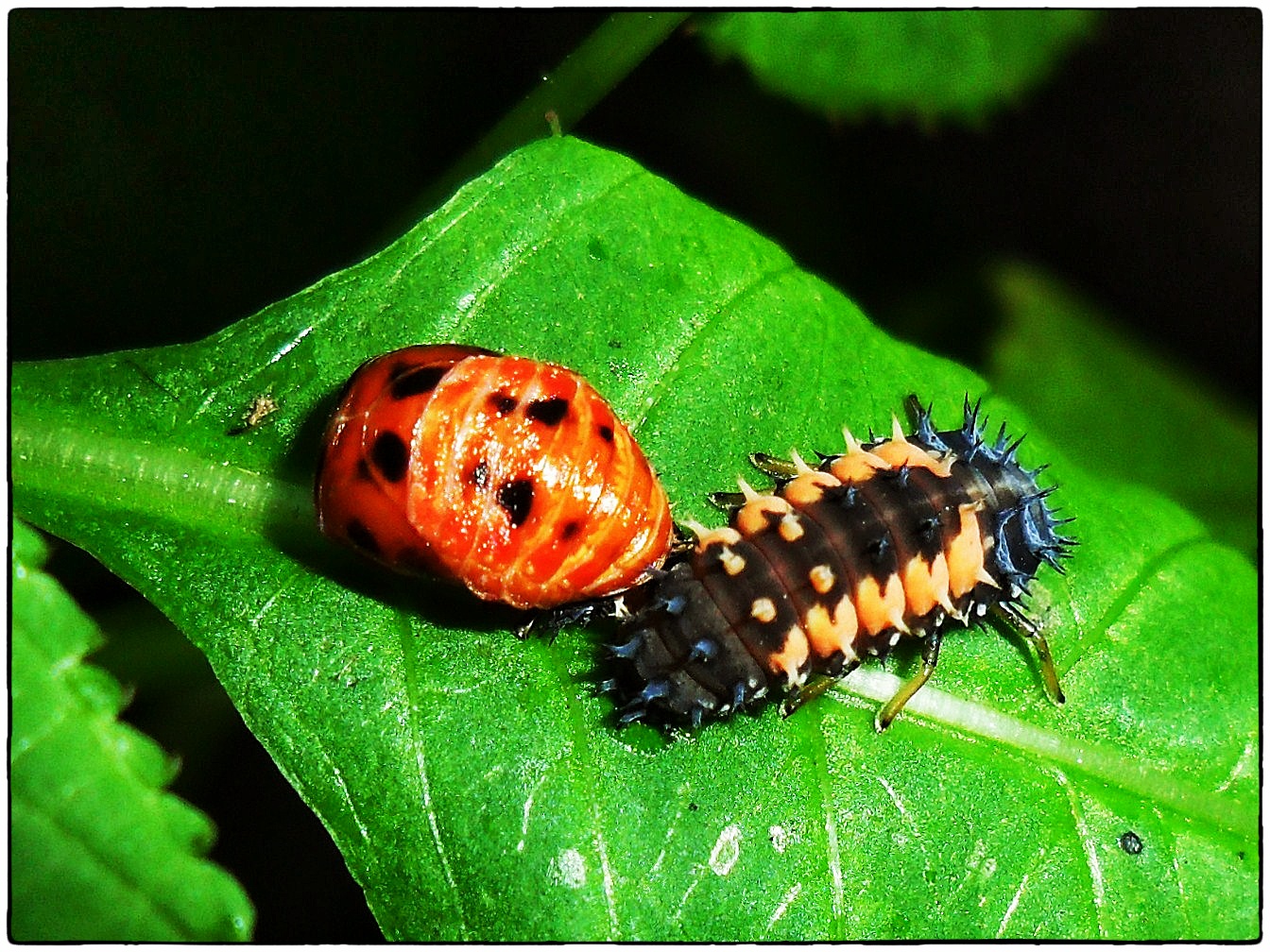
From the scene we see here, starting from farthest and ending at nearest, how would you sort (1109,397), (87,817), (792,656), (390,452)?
(1109,397) < (792,656) < (390,452) < (87,817)

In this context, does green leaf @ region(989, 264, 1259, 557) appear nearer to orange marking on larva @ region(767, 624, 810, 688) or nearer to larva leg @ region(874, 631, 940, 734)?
larva leg @ region(874, 631, 940, 734)

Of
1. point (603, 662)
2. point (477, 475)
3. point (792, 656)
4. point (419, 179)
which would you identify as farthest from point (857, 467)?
point (419, 179)

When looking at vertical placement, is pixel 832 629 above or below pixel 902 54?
below

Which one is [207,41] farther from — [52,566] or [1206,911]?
[1206,911]

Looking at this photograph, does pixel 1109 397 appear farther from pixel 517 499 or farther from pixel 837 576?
pixel 517 499

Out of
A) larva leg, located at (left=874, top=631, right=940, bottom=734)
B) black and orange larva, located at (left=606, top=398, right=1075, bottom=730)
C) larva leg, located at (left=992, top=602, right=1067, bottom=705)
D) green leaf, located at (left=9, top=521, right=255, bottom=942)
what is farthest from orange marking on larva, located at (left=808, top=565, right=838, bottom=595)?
green leaf, located at (left=9, top=521, right=255, bottom=942)

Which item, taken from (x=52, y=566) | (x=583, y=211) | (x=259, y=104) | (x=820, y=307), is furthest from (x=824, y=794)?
(x=259, y=104)
